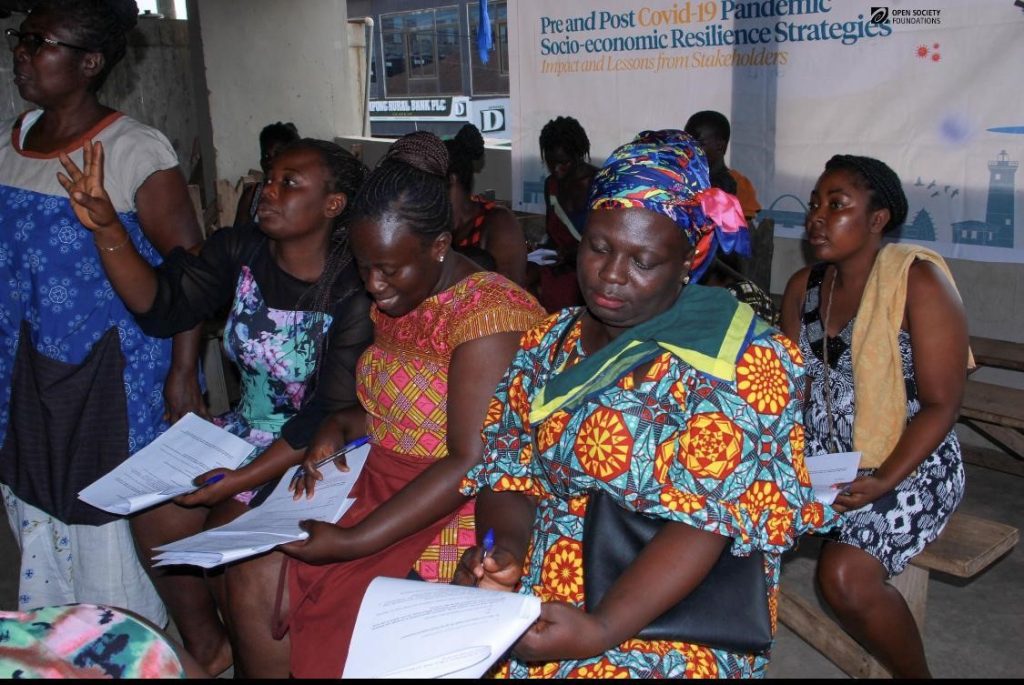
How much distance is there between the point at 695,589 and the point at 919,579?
1493 mm

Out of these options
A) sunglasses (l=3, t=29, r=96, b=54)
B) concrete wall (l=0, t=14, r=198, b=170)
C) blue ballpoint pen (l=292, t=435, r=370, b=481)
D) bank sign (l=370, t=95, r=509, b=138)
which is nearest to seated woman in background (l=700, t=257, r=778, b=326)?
blue ballpoint pen (l=292, t=435, r=370, b=481)

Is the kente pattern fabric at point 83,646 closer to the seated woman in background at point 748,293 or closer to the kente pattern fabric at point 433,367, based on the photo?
the kente pattern fabric at point 433,367

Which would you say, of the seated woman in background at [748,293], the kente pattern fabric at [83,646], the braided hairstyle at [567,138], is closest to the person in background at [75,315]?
the kente pattern fabric at [83,646]

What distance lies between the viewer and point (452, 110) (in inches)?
840

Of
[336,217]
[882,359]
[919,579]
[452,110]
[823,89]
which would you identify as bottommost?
[919,579]

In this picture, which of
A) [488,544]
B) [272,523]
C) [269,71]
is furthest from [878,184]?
[269,71]

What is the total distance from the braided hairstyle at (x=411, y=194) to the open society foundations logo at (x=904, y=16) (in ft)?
10.9

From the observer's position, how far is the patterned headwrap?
5.89ft

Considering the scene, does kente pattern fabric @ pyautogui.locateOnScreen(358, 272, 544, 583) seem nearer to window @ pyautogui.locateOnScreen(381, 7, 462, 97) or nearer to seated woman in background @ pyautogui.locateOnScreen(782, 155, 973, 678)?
seated woman in background @ pyautogui.locateOnScreen(782, 155, 973, 678)

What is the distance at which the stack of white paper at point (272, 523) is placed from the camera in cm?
199

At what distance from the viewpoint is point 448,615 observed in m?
1.51

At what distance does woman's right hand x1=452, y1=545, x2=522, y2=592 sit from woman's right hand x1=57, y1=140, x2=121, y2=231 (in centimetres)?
144

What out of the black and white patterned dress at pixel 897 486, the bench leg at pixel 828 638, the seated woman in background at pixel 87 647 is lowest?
the bench leg at pixel 828 638

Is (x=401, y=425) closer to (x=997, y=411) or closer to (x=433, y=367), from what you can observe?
(x=433, y=367)
